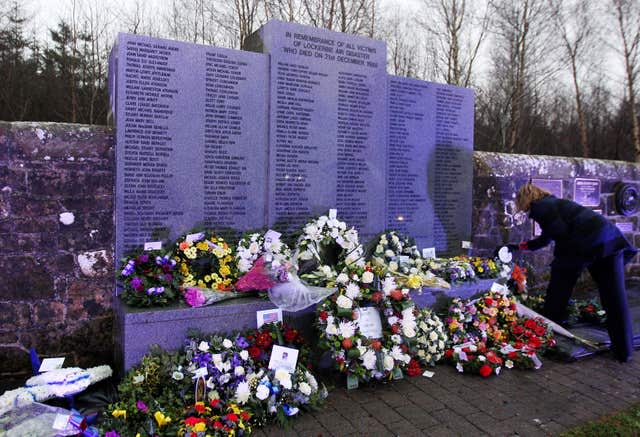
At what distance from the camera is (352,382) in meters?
3.64

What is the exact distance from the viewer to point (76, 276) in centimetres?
395

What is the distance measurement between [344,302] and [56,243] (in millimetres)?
2392

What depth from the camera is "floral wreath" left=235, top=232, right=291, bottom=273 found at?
4055 mm

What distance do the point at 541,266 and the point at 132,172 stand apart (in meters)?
5.80

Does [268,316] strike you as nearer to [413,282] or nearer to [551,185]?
[413,282]

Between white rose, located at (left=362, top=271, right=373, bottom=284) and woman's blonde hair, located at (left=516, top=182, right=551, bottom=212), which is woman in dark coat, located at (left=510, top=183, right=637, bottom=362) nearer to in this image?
woman's blonde hair, located at (left=516, top=182, right=551, bottom=212)

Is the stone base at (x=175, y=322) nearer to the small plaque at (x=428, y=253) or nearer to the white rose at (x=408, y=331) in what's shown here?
the white rose at (x=408, y=331)

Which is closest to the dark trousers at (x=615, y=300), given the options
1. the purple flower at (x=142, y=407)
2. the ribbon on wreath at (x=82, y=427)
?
the purple flower at (x=142, y=407)

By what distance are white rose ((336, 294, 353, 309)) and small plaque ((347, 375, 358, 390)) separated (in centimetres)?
53

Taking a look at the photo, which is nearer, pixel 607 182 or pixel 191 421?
pixel 191 421

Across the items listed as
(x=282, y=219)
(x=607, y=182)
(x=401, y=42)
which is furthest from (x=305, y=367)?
(x=401, y=42)

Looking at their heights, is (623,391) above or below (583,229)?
below

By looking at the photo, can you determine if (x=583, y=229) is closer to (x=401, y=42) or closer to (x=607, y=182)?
(x=607, y=182)

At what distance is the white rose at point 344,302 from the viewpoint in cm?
367
